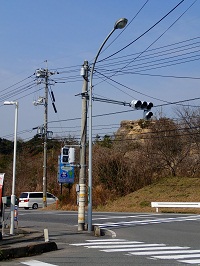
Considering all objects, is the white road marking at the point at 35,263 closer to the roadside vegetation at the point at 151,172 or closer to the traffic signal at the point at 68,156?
the traffic signal at the point at 68,156

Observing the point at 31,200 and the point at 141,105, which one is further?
the point at 31,200

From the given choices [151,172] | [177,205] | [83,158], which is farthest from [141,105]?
[151,172]

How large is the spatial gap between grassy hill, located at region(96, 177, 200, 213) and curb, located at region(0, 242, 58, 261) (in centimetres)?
2163

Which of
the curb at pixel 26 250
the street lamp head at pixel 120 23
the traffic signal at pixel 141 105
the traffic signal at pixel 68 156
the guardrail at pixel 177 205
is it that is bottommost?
the curb at pixel 26 250

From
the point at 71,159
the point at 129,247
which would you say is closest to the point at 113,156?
the point at 71,159

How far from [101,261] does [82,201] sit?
838cm

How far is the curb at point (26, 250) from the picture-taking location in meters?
11.9

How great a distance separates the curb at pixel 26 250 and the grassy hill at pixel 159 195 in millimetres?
21630

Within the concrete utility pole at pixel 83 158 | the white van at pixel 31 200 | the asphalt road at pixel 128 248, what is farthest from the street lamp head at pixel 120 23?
the white van at pixel 31 200

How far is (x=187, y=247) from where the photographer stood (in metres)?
14.0

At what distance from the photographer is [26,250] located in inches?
497

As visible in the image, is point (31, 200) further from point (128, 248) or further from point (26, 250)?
point (26, 250)

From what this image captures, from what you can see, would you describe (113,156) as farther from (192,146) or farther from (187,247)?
(187,247)

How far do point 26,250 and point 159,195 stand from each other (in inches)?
1065
